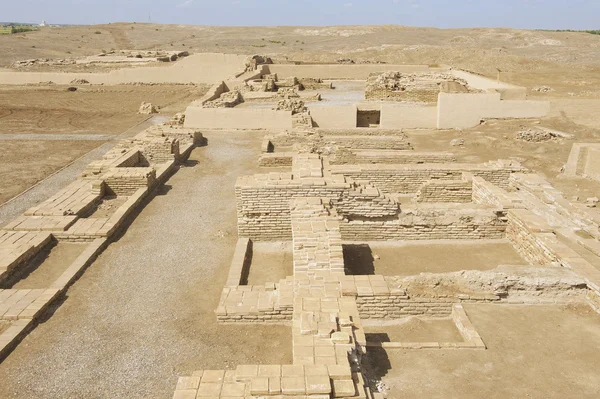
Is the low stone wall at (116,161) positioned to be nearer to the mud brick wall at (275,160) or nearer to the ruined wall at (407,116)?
the mud brick wall at (275,160)

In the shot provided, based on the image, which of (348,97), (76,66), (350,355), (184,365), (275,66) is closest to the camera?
(350,355)

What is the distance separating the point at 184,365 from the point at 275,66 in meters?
28.4

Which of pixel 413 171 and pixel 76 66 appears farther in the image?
pixel 76 66

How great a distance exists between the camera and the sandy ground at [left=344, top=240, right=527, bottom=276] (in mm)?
8188

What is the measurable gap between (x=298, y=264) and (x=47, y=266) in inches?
193

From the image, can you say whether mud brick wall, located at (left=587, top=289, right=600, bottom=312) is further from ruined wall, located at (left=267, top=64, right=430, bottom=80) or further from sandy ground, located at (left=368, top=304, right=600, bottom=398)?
ruined wall, located at (left=267, top=64, right=430, bottom=80)

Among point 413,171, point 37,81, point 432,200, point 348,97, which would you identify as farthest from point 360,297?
point 37,81

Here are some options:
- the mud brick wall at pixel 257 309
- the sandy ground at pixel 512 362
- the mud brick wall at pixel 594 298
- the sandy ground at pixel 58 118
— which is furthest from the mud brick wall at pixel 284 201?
the sandy ground at pixel 58 118

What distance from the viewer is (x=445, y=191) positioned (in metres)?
10.8

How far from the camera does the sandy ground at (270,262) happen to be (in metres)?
7.96

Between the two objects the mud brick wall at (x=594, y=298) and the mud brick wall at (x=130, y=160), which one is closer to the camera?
the mud brick wall at (x=594, y=298)

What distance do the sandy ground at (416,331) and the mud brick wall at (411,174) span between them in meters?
5.30

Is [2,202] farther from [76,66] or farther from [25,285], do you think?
[76,66]

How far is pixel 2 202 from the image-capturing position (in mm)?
11273
